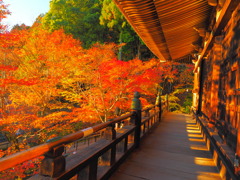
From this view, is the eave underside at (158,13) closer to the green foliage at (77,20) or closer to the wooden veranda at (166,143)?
the wooden veranda at (166,143)

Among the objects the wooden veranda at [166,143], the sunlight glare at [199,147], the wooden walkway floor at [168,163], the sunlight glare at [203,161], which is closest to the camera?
the wooden veranda at [166,143]

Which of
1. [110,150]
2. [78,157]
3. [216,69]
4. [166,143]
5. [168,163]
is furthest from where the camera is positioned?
[166,143]

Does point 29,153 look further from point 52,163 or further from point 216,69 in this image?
point 216,69

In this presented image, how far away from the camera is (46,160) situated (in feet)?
5.09

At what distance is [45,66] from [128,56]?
10.4 meters

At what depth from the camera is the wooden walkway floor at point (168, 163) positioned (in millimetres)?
2906

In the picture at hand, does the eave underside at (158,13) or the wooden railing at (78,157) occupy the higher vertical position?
the eave underside at (158,13)

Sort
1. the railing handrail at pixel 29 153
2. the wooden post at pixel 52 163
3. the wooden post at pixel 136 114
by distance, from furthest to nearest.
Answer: the wooden post at pixel 136 114
the wooden post at pixel 52 163
the railing handrail at pixel 29 153

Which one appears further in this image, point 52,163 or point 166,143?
point 166,143

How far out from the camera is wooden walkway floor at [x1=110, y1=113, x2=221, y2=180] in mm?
2906

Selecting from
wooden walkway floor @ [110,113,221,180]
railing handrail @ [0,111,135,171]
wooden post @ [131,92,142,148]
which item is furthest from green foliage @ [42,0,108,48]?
railing handrail @ [0,111,135,171]

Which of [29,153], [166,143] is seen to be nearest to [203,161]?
[166,143]

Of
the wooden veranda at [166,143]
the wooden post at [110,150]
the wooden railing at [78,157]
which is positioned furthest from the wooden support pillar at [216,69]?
the wooden post at [110,150]

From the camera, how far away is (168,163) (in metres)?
3.42
